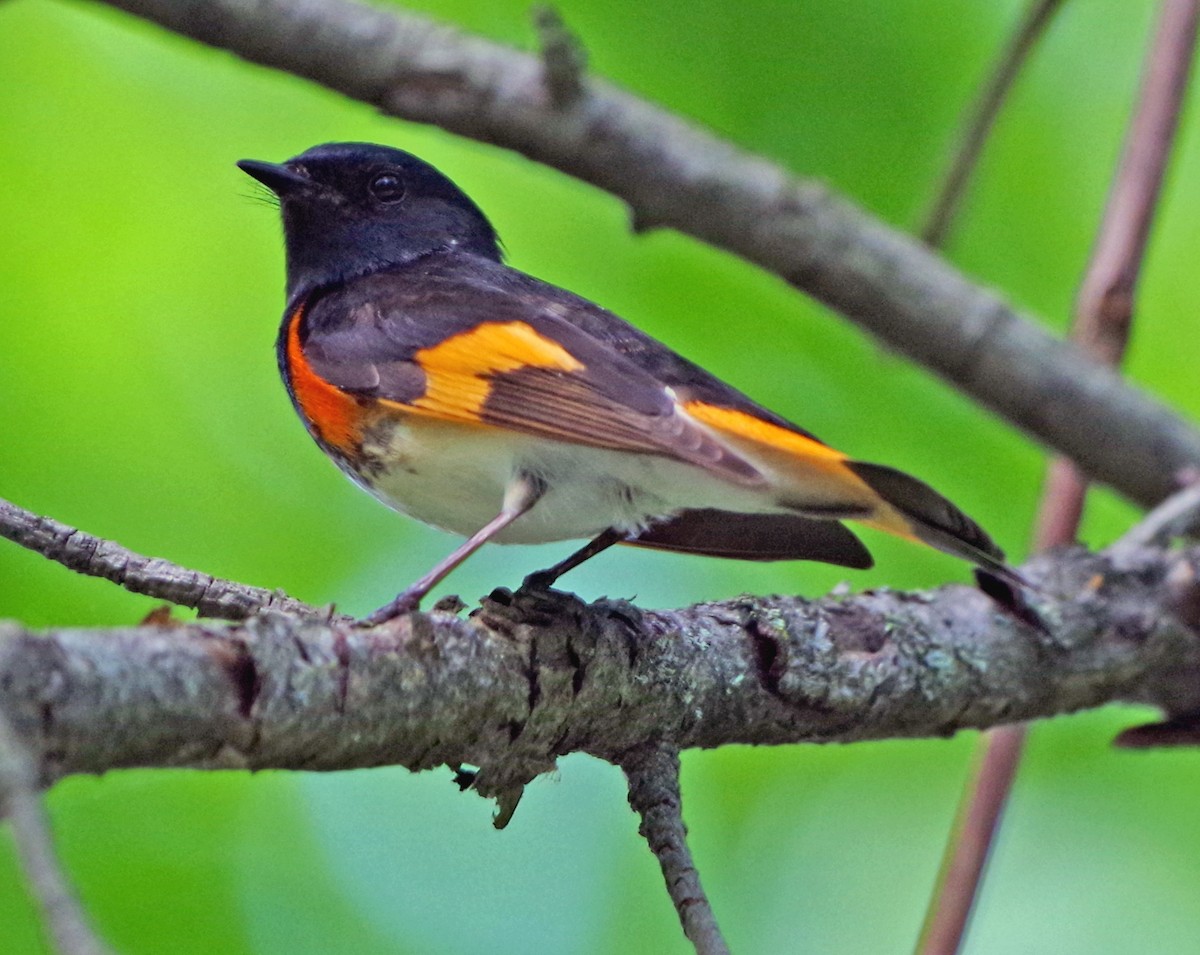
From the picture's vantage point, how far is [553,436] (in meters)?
2.27

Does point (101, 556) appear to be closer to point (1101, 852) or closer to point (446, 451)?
point (446, 451)

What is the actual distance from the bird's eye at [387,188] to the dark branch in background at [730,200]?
1.00 ft

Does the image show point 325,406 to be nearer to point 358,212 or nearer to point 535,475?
point 535,475

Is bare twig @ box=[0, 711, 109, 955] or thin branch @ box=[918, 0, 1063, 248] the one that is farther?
thin branch @ box=[918, 0, 1063, 248]

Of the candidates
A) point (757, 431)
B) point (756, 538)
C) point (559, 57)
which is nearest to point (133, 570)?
point (757, 431)

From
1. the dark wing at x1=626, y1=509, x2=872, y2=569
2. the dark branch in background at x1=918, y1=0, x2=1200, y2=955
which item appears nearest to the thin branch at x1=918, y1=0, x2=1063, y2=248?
the dark branch in background at x1=918, y1=0, x2=1200, y2=955

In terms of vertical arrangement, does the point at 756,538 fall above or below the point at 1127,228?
below

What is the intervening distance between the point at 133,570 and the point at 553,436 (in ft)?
2.30

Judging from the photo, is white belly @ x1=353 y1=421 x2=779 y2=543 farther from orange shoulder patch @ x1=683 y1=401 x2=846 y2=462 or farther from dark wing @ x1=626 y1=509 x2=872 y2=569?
dark wing @ x1=626 y1=509 x2=872 y2=569

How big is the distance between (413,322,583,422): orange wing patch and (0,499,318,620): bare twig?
17.1 inches

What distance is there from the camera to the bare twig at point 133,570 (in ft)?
6.77

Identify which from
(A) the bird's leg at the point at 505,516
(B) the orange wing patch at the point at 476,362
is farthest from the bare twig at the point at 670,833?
(B) the orange wing patch at the point at 476,362

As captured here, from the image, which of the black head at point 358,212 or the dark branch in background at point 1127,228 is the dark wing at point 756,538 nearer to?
the dark branch in background at point 1127,228

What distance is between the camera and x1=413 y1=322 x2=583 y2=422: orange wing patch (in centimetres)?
238
